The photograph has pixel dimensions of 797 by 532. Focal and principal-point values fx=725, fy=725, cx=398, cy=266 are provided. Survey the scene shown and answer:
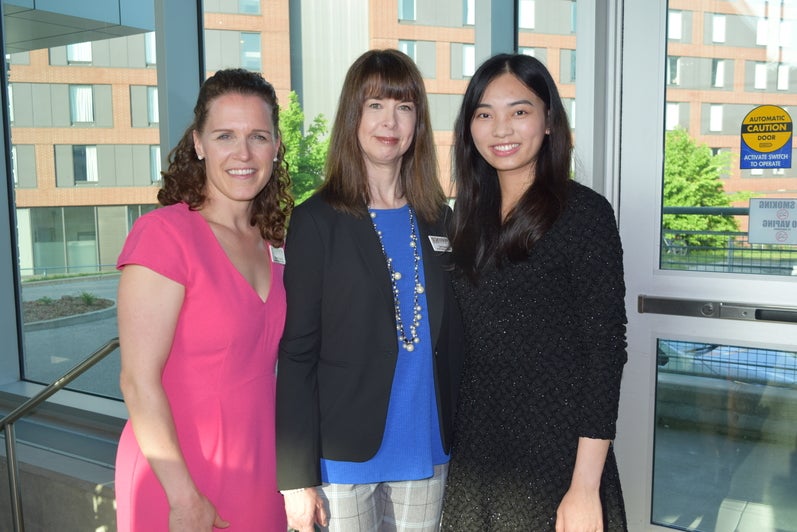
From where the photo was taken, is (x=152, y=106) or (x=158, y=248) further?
(x=152, y=106)

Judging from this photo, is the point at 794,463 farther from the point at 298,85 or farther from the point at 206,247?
the point at 298,85

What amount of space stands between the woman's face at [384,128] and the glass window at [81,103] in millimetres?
3198

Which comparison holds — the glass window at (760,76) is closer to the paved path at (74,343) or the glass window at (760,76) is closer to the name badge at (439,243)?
the name badge at (439,243)

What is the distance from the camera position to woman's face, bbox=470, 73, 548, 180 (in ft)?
5.61

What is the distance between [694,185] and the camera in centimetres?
261

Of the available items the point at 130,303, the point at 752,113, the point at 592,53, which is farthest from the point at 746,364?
the point at 130,303

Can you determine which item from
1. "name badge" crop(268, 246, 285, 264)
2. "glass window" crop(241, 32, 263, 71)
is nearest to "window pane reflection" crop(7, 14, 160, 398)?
"glass window" crop(241, 32, 263, 71)

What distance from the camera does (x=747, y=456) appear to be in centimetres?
266

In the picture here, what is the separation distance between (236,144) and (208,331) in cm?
49

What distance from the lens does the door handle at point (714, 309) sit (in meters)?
2.41

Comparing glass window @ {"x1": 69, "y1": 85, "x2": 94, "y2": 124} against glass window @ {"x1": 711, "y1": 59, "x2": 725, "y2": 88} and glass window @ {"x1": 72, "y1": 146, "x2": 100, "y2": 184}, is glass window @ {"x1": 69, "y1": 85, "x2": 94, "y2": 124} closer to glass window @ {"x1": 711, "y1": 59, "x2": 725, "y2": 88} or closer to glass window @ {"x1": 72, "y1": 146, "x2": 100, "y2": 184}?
glass window @ {"x1": 72, "y1": 146, "x2": 100, "y2": 184}

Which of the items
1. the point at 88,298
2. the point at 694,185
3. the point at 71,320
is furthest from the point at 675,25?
the point at 71,320

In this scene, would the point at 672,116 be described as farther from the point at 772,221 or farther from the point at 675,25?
the point at 772,221

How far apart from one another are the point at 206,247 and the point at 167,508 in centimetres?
64
